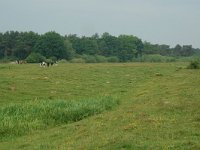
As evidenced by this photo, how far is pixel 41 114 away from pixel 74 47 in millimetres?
97177

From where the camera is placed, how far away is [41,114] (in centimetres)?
1955

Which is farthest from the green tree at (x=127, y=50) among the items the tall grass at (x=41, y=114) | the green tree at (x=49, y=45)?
the tall grass at (x=41, y=114)

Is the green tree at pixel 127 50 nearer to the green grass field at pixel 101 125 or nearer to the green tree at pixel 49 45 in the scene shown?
the green tree at pixel 49 45

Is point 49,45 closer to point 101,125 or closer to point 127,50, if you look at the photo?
point 127,50

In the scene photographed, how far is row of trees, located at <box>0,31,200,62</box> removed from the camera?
94312 millimetres

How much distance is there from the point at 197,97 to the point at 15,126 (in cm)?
759

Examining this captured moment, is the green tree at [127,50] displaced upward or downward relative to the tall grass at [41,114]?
upward

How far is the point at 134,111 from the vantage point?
57.5ft

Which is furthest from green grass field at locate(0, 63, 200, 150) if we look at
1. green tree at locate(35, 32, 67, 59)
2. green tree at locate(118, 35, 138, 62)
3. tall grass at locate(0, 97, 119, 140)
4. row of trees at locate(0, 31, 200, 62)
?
green tree at locate(118, 35, 138, 62)

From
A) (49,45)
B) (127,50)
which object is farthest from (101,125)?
(127,50)

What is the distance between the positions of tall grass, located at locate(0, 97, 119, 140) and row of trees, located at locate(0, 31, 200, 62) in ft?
204

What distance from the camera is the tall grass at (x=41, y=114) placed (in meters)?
17.4

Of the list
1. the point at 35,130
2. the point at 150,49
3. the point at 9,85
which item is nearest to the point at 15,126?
the point at 35,130

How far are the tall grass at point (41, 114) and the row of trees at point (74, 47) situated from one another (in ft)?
204
